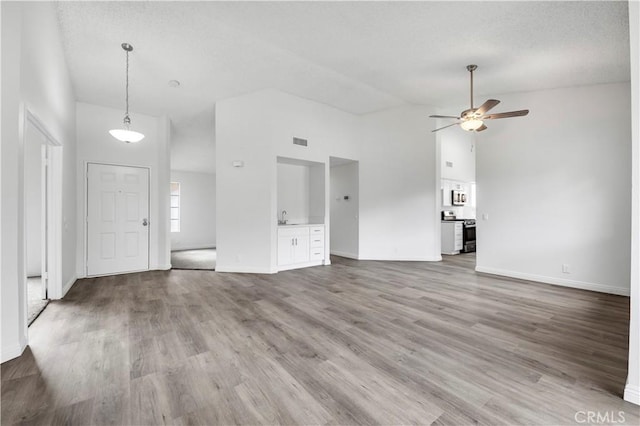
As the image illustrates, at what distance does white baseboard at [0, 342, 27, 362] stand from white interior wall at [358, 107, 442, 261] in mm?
5598

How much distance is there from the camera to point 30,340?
2570 mm

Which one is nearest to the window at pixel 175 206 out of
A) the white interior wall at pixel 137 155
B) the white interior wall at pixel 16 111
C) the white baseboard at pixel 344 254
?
the white interior wall at pixel 137 155

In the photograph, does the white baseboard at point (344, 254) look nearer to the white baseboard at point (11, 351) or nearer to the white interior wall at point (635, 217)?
the white interior wall at point (635, 217)

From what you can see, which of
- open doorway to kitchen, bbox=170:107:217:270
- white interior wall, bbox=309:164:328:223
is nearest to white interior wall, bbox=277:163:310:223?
white interior wall, bbox=309:164:328:223

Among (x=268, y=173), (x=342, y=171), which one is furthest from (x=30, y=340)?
(x=342, y=171)

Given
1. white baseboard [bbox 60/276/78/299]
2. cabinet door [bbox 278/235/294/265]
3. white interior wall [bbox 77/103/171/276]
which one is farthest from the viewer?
cabinet door [bbox 278/235/294/265]

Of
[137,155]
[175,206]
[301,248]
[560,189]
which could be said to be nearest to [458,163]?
[560,189]

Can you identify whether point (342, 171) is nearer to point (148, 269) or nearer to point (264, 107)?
point (264, 107)

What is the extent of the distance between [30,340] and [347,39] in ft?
15.0

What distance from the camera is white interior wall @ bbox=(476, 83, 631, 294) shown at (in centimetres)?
406

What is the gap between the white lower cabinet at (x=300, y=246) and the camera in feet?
18.0

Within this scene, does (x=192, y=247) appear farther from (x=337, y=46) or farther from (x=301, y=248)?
(x=337, y=46)

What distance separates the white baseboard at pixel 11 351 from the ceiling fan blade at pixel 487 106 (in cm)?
539

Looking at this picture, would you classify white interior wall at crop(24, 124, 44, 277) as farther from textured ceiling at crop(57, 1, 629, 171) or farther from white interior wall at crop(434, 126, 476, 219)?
white interior wall at crop(434, 126, 476, 219)
